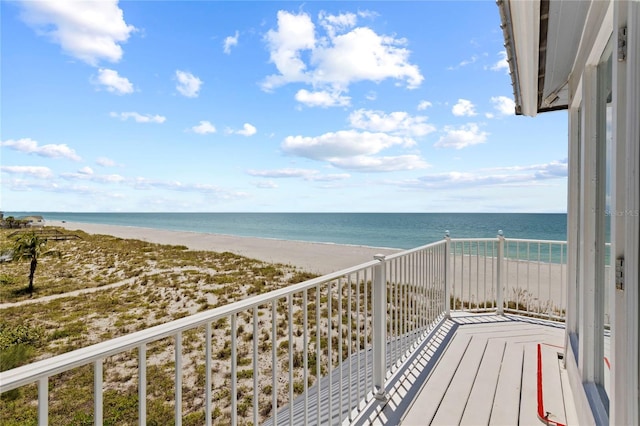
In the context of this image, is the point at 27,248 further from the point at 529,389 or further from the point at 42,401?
the point at 529,389

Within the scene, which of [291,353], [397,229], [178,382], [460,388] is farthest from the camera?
[397,229]

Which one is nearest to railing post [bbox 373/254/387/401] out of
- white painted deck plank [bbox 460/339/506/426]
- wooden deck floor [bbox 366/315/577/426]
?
wooden deck floor [bbox 366/315/577/426]

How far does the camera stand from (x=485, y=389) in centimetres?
230

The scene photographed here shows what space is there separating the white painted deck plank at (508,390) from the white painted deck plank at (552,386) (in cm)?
16

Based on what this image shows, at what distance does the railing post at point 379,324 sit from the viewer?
7.14 ft

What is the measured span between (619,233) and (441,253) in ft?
8.91

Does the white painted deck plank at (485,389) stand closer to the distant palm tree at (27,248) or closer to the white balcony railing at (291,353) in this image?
the white balcony railing at (291,353)

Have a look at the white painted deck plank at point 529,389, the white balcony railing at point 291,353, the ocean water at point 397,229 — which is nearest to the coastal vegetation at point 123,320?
the white balcony railing at point 291,353

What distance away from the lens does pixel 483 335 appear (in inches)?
131

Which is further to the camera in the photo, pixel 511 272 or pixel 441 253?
pixel 511 272

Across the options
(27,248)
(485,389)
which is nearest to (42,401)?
(485,389)

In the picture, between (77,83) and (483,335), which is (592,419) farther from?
(77,83)

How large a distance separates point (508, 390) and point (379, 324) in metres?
1.10

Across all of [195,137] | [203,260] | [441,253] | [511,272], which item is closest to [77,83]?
[203,260]
